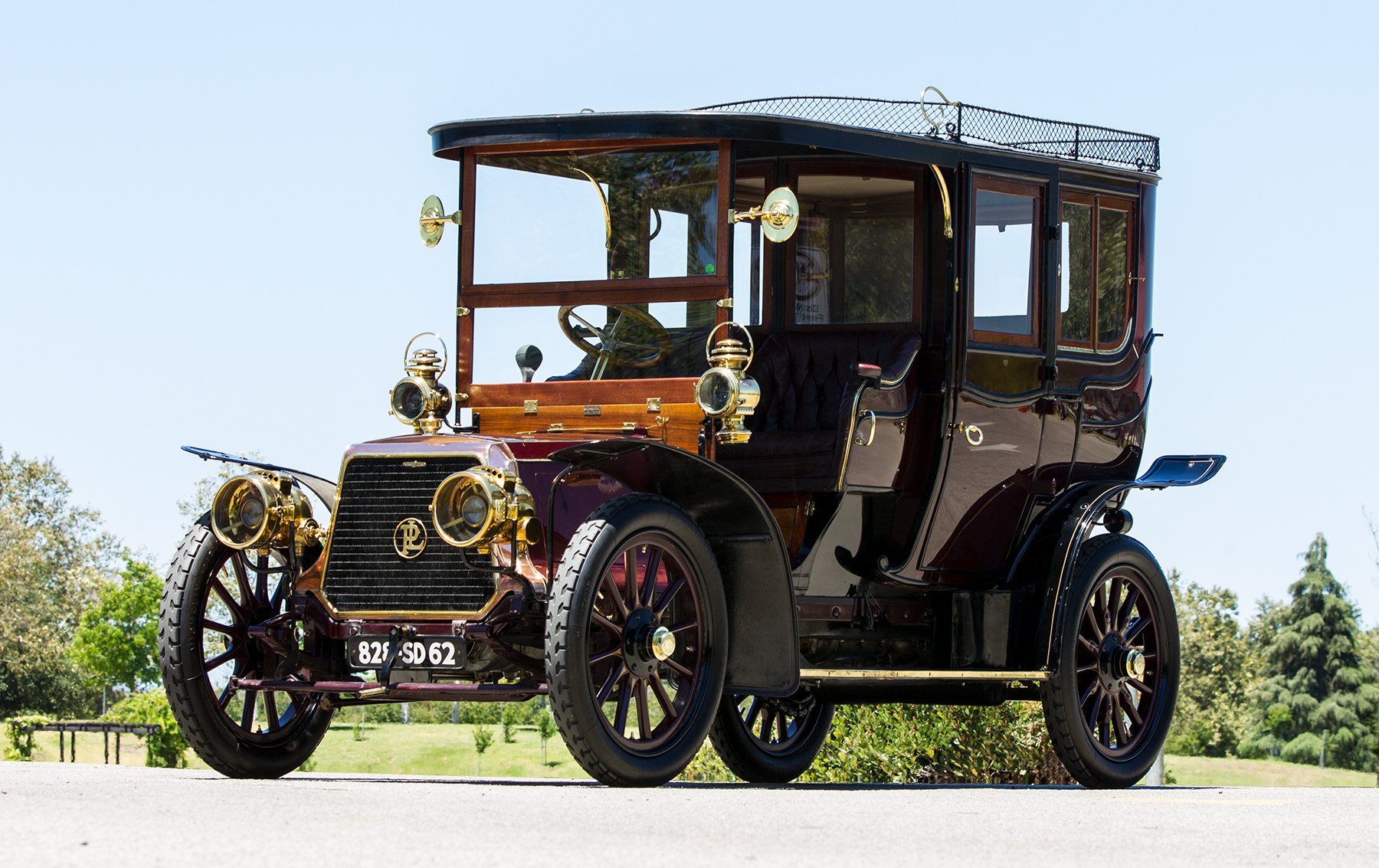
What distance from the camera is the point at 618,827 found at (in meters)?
6.46

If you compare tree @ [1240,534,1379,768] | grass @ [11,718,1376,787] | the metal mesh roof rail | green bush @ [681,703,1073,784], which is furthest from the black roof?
tree @ [1240,534,1379,768]

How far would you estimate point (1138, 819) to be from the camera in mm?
7500

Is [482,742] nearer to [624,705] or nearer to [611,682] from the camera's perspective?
[624,705]

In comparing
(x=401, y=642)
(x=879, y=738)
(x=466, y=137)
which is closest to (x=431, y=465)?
(x=401, y=642)

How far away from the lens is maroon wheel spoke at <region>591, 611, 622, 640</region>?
27.9 feet

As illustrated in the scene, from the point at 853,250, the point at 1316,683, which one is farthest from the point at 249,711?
the point at 1316,683

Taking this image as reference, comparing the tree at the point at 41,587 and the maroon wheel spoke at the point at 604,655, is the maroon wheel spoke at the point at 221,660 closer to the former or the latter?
the maroon wheel spoke at the point at 604,655

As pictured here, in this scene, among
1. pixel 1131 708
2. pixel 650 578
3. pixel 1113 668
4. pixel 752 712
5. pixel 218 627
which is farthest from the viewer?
pixel 752 712

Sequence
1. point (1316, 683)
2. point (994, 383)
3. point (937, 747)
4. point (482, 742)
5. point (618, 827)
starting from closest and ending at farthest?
point (618, 827) < point (994, 383) < point (937, 747) < point (482, 742) < point (1316, 683)

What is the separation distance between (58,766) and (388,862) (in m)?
5.74

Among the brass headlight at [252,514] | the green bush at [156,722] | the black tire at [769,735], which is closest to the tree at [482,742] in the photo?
the green bush at [156,722]

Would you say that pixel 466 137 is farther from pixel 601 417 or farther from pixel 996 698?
pixel 996 698

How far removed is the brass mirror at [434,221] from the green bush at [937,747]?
10846 millimetres

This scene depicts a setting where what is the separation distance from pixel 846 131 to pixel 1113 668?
3.40 m
